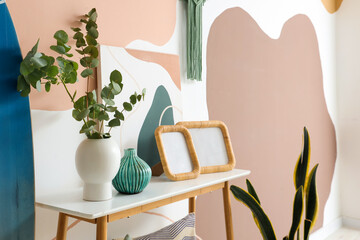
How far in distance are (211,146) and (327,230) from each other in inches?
76.7

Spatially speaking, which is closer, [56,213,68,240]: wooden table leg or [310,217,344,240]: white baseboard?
[56,213,68,240]: wooden table leg

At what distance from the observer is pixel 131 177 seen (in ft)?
4.06

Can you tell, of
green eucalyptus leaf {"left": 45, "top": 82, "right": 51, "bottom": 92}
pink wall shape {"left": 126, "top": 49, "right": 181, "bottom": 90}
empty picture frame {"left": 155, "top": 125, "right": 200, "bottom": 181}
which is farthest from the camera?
pink wall shape {"left": 126, "top": 49, "right": 181, "bottom": 90}

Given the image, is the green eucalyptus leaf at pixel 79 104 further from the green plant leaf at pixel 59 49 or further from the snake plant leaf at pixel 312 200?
the snake plant leaf at pixel 312 200

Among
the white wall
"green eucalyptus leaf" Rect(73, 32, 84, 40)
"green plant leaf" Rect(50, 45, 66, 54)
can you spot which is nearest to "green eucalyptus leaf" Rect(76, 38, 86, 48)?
"green eucalyptus leaf" Rect(73, 32, 84, 40)

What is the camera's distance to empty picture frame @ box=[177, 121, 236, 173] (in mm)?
1623

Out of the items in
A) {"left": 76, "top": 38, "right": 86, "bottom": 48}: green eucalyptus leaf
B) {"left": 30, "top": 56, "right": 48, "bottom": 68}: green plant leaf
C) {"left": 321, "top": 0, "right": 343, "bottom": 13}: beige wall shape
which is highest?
{"left": 321, "top": 0, "right": 343, "bottom": 13}: beige wall shape

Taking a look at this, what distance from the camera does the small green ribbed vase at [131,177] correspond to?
124 cm

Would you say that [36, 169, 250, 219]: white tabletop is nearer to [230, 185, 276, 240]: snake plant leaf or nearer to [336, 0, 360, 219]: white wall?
[230, 185, 276, 240]: snake plant leaf

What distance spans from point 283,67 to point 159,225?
1450mm

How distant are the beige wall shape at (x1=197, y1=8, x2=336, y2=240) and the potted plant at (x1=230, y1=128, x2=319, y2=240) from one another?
1.34ft

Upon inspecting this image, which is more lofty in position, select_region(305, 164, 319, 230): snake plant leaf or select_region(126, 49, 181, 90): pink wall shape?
select_region(126, 49, 181, 90): pink wall shape

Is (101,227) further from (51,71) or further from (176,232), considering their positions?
(51,71)

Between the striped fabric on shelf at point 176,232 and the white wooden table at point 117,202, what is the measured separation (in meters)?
0.10
